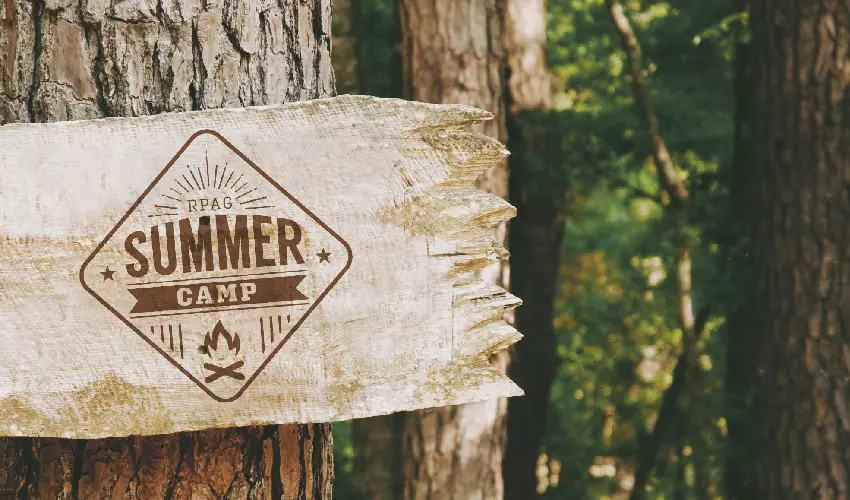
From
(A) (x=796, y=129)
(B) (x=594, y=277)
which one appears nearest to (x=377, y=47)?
(A) (x=796, y=129)

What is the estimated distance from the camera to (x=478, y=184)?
3.96 m

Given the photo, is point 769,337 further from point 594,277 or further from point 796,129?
point 594,277

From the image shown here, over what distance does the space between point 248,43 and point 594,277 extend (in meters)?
7.18

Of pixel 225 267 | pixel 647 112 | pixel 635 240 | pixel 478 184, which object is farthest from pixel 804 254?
pixel 635 240

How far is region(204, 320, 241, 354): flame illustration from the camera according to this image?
3.80 feet

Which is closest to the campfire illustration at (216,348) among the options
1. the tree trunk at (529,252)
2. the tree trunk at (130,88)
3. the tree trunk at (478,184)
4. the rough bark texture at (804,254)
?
the tree trunk at (130,88)

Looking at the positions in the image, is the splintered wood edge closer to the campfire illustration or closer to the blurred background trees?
the campfire illustration

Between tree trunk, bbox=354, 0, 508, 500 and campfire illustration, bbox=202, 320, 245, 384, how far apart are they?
269 cm

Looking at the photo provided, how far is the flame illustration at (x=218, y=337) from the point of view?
3.80ft

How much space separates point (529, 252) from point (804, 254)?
6.81 ft

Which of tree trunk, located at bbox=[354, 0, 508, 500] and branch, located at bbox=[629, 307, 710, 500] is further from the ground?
tree trunk, located at bbox=[354, 0, 508, 500]

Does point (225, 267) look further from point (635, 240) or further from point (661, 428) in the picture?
point (635, 240)

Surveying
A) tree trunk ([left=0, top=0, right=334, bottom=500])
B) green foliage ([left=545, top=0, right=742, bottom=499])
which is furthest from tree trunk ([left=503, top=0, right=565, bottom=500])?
tree trunk ([left=0, top=0, right=334, bottom=500])

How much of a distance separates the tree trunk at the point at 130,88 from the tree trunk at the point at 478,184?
2617 mm
